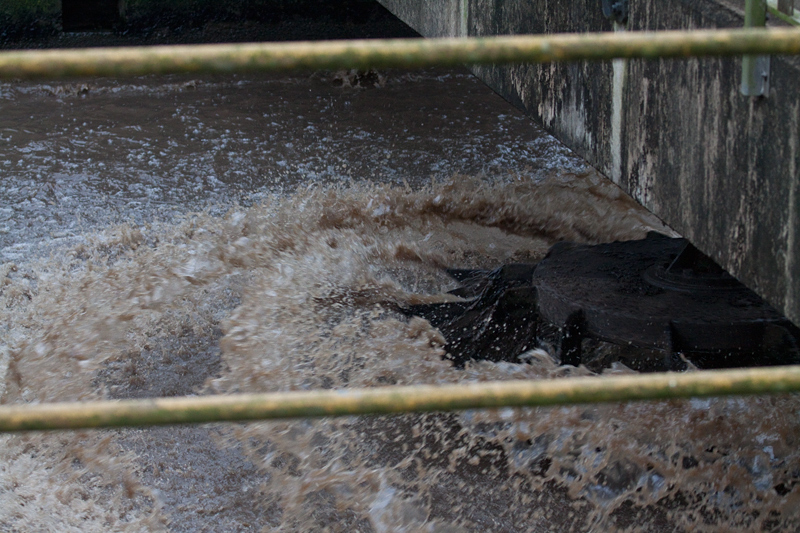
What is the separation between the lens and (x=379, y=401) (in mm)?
975

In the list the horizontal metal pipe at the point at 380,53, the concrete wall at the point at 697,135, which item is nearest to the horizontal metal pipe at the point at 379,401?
the horizontal metal pipe at the point at 380,53

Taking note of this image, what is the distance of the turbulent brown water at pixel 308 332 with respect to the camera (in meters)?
2.83

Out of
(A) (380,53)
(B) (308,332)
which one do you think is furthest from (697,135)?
(B) (308,332)

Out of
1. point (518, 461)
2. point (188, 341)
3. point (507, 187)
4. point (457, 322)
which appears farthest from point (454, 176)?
point (518, 461)

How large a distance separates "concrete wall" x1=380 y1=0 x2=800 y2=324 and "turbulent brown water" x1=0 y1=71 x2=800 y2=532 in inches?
45.7

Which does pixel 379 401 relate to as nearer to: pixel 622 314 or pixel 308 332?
pixel 622 314

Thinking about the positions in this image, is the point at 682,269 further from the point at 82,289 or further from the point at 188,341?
the point at 82,289

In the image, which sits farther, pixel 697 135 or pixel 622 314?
pixel 622 314

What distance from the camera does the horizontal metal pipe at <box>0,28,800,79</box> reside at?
93 cm

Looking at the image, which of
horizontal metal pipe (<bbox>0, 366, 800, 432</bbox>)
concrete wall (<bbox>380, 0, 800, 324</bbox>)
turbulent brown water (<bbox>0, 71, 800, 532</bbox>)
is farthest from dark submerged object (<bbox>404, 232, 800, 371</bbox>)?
horizontal metal pipe (<bbox>0, 366, 800, 432</bbox>)

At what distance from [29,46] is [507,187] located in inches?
266

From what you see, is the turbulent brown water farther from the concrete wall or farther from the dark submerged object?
the concrete wall

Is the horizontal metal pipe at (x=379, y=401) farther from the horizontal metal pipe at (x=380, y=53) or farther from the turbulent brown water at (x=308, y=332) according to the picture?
the turbulent brown water at (x=308, y=332)

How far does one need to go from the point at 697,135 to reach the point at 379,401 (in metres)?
1.29
